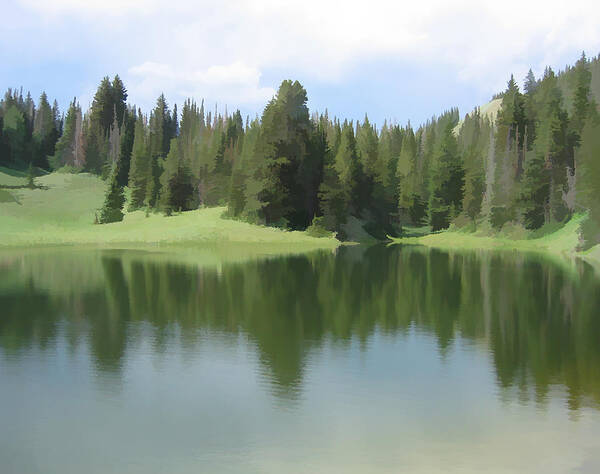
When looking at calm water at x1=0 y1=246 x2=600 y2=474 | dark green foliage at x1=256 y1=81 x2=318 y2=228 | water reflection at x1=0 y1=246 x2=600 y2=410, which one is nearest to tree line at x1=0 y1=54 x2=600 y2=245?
dark green foliage at x1=256 y1=81 x2=318 y2=228

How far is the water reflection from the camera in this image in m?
18.5

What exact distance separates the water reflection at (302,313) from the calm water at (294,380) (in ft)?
0.42

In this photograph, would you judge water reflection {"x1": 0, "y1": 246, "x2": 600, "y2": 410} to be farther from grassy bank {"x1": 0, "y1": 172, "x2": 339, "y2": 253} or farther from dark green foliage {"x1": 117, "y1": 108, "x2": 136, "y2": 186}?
dark green foliage {"x1": 117, "y1": 108, "x2": 136, "y2": 186}

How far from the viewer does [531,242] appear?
88688 millimetres

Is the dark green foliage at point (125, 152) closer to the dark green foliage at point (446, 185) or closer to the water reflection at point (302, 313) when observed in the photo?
the dark green foliage at point (446, 185)

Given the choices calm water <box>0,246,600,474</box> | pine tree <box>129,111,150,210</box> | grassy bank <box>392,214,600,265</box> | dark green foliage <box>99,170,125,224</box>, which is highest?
pine tree <box>129,111,150,210</box>

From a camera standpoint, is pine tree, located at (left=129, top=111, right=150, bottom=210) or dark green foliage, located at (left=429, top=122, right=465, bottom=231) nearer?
pine tree, located at (left=129, top=111, right=150, bottom=210)

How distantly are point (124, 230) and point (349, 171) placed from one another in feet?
120

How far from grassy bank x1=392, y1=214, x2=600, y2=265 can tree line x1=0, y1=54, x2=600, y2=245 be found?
7.81ft

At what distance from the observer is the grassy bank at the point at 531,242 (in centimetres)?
7550

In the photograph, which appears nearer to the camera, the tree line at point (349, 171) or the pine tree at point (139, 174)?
the tree line at point (349, 171)

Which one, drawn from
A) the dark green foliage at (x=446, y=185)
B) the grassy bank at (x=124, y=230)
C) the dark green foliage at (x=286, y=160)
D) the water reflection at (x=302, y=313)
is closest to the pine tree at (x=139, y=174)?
the grassy bank at (x=124, y=230)

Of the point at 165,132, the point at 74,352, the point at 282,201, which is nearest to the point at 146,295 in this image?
the point at 74,352

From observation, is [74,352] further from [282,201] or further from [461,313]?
[282,201]
